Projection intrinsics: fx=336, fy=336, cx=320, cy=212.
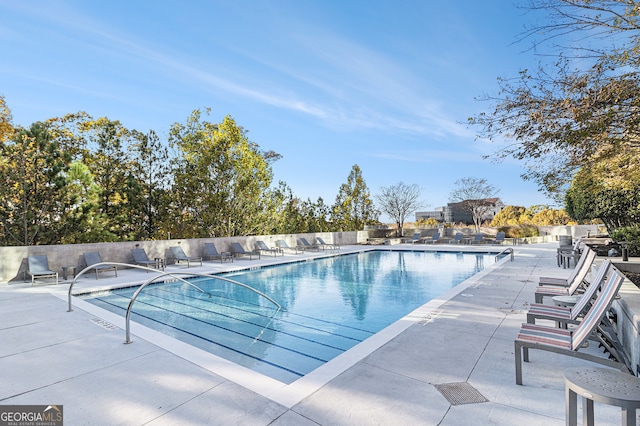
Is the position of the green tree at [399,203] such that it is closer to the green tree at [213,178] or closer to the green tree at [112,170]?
the green tree at [213,178]

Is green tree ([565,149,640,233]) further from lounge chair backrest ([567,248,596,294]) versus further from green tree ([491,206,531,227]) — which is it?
green tree ([491,206,531,227])

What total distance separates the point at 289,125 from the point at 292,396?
21.5m

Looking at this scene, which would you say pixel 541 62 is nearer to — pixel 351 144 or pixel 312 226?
pixel 312 226

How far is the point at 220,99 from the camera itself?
1822 centimetres

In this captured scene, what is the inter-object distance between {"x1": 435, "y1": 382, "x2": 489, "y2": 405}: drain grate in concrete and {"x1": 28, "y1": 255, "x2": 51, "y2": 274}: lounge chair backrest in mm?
10302

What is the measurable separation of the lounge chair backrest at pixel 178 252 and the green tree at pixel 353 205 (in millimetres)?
13281

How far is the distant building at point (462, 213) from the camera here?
32.3m

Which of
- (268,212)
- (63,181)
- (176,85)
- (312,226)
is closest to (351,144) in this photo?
(312,226)

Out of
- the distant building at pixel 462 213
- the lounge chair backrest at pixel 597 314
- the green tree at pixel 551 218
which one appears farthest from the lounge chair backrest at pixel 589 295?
the green tree at pixel 551 218

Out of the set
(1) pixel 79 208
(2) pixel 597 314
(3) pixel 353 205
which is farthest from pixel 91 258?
(3) pixel 353 205

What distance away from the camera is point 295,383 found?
10.7ft

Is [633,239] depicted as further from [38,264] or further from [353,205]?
[353,205]

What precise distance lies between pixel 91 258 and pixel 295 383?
959 cm

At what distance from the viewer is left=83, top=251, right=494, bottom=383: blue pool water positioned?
194 inches
